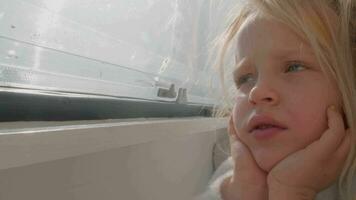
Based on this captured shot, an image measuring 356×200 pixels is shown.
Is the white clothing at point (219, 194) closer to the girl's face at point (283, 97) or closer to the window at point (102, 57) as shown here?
the girl's face at point (283, 97)

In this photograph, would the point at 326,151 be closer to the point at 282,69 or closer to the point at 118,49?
the point at 282,69

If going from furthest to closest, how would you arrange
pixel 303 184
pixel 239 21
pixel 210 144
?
1. pixel 210 144
2. pixel 239 21
3. pixel 303 184

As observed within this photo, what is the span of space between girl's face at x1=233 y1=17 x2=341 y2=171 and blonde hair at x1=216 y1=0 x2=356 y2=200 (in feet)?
0.05

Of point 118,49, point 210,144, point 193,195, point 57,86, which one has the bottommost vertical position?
point 193,195

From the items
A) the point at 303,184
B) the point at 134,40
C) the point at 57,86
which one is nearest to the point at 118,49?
the point at 134,40

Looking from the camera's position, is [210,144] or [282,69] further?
[210,144]

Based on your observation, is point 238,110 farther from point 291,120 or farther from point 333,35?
point 333,35

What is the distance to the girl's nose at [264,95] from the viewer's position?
57 centimetres

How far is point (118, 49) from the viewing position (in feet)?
2.77

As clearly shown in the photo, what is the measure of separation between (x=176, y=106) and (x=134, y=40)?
0.27 m

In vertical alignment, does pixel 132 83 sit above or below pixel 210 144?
above

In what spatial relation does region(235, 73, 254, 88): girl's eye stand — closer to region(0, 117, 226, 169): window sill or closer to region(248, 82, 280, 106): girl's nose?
region(248, 82, 280, 106): girl's nose

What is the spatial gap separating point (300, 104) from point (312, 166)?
0.35ft

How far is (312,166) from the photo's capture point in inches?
22.4
